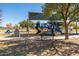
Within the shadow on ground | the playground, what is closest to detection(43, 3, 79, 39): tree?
the playground

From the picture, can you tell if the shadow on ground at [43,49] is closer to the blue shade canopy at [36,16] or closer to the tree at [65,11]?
the tree at [65,11]

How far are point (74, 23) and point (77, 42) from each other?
26 cm

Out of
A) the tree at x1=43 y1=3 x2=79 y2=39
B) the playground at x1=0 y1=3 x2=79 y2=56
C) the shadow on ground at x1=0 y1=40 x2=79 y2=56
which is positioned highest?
the tree at x1=43 y1=3 x2=79 y2=39

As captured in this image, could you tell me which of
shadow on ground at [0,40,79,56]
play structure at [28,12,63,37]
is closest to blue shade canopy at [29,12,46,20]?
play structure at [28,12,63,37]

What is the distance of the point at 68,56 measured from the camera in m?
3.44

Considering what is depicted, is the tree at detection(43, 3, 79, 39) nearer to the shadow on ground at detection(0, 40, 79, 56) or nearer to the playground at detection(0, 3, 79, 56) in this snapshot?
the playground at detection(0, 3, 79, 56)

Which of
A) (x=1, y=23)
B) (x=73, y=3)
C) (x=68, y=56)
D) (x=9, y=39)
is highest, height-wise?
(x=73, y=3)

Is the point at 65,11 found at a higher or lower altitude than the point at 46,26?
higher

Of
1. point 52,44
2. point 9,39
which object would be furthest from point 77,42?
point 9,39

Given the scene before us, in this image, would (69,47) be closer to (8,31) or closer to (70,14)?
(70,14)

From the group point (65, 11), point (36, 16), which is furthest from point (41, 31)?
point (65, 11)

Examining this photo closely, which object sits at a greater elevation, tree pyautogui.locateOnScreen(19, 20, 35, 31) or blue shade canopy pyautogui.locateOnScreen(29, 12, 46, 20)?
blue shade canopy pyautogui.locateOnScreen(29, 12, 46, 20)

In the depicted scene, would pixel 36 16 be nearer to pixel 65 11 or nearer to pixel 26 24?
pixel 26 24

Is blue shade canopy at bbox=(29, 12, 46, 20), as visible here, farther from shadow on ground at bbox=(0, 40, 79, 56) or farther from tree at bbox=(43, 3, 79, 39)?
shadow on ground at bbox=(0, 40, 79, 56)
